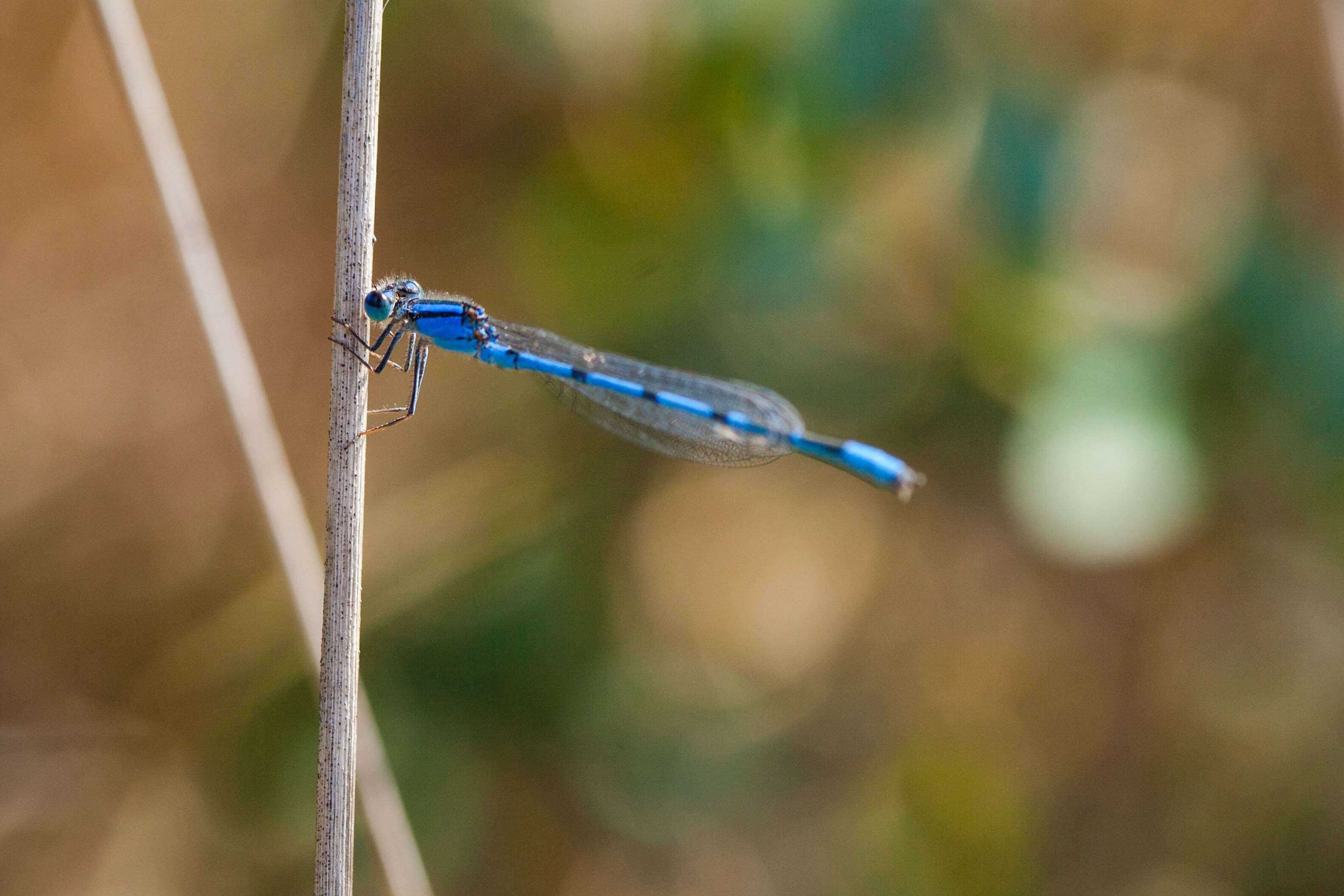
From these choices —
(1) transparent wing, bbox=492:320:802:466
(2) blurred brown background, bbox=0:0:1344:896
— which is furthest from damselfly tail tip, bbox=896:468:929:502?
(2) blurred brown background, bbox=0:0:1344:896

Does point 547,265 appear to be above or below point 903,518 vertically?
above

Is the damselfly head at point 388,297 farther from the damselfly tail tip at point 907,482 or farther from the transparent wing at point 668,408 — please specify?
the damselfly tail tip at point 907,482

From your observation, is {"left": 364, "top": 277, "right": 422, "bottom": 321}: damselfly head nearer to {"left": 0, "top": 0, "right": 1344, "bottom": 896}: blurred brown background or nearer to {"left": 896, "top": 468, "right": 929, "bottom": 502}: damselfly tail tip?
{"left": 0, "top": 0, "right": 1344, "bottom": 896}: blurred brown background

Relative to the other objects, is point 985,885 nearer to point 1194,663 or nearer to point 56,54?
point 1194,663

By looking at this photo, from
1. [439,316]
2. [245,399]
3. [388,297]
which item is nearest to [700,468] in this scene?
[439,316]

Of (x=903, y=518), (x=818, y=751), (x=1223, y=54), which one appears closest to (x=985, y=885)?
(x=818, y=751)

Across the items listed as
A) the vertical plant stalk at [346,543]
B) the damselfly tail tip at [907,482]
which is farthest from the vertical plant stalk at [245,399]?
the damselfly tail tip at [907,482]
